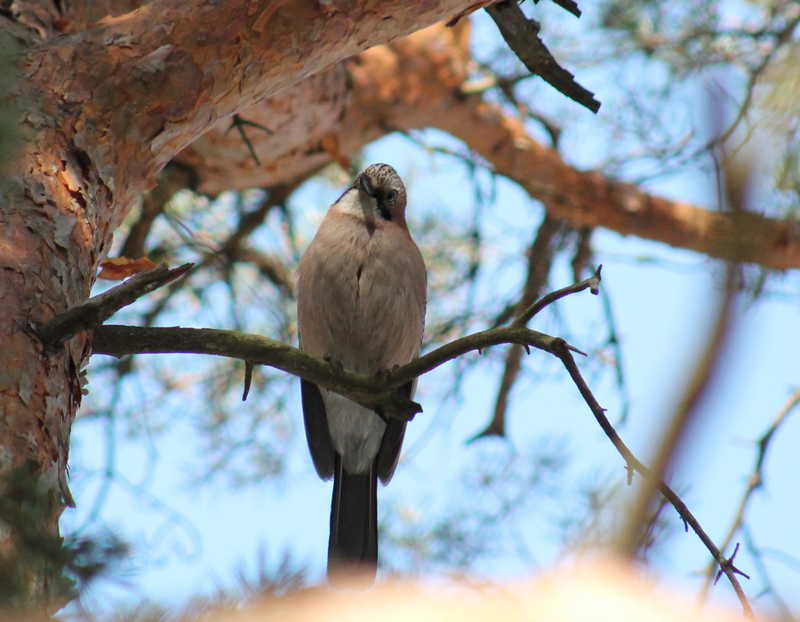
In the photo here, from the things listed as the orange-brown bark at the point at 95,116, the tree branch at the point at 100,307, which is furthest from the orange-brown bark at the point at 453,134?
the tree branch at the point at 100,307

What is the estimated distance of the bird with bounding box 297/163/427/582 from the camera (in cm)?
341

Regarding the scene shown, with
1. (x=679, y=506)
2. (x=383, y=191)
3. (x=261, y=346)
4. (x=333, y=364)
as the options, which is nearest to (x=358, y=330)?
(x=383, y=191)

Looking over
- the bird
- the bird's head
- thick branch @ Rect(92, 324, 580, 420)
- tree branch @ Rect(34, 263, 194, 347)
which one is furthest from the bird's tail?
tree branch @ Rect(34, 263, 194, 347)

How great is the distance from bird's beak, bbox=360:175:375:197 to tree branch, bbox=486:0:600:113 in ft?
3.66

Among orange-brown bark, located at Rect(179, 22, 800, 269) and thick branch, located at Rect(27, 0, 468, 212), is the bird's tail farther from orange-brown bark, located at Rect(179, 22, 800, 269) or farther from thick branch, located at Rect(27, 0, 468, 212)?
thick branch, located at Rect(27, 0, 468, 212)

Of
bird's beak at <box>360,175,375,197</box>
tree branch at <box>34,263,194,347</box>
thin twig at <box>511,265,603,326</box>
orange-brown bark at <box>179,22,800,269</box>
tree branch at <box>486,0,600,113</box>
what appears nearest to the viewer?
tree branch at <box>34,263,194,347</box>

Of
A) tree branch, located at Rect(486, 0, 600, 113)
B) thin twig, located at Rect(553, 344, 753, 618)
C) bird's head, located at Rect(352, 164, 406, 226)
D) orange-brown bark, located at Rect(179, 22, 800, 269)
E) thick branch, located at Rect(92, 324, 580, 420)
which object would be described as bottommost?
thin twig, located at Rect(553, 344, 753, 618)

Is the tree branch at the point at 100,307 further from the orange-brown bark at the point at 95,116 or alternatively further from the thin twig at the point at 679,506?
the thin twig at the point at 679,506

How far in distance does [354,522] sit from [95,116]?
1.89m

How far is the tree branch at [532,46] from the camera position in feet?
9.25

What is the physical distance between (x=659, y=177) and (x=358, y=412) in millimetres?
1792

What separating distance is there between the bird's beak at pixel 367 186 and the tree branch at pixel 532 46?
112cm

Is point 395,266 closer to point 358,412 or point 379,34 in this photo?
point 358,412

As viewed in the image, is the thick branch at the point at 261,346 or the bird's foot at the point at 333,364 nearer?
the thick branch at the point at 261,346
